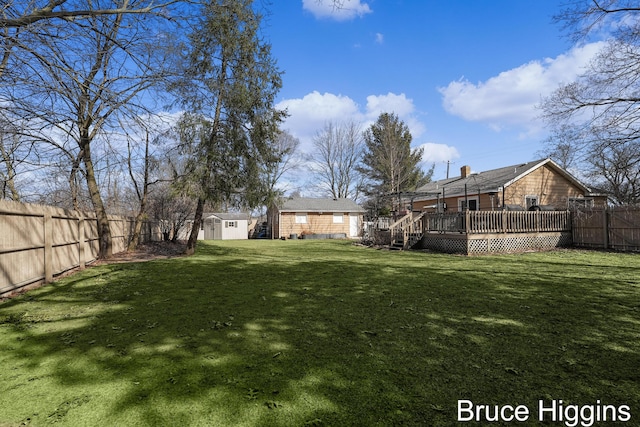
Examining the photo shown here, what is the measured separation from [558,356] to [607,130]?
1209cm

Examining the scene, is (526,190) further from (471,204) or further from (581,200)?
(581,200)

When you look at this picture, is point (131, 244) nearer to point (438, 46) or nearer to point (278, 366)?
point (278, 366)

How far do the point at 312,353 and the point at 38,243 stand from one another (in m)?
7.11

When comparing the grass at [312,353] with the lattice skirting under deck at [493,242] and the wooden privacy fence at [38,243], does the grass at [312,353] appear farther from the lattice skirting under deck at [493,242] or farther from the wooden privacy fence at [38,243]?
the lattice skirting under deck at [493,242]

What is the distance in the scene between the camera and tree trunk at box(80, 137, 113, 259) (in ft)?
38.1

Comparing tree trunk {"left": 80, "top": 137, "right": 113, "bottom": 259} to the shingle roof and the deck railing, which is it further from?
the shingle roof

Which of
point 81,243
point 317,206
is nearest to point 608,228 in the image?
point 81,243

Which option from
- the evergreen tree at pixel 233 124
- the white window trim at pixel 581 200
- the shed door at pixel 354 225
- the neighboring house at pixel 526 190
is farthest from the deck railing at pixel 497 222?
the shed door at pixel 354 225

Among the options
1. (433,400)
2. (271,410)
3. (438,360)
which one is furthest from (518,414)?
(271,410)

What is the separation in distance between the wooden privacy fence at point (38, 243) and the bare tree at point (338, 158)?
31766 millimetres

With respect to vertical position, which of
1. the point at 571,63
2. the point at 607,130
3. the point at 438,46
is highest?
the point at 438,46

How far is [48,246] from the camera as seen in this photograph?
736cm

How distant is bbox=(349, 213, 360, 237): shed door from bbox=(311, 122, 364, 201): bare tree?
974 cm

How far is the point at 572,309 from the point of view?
4.73m
